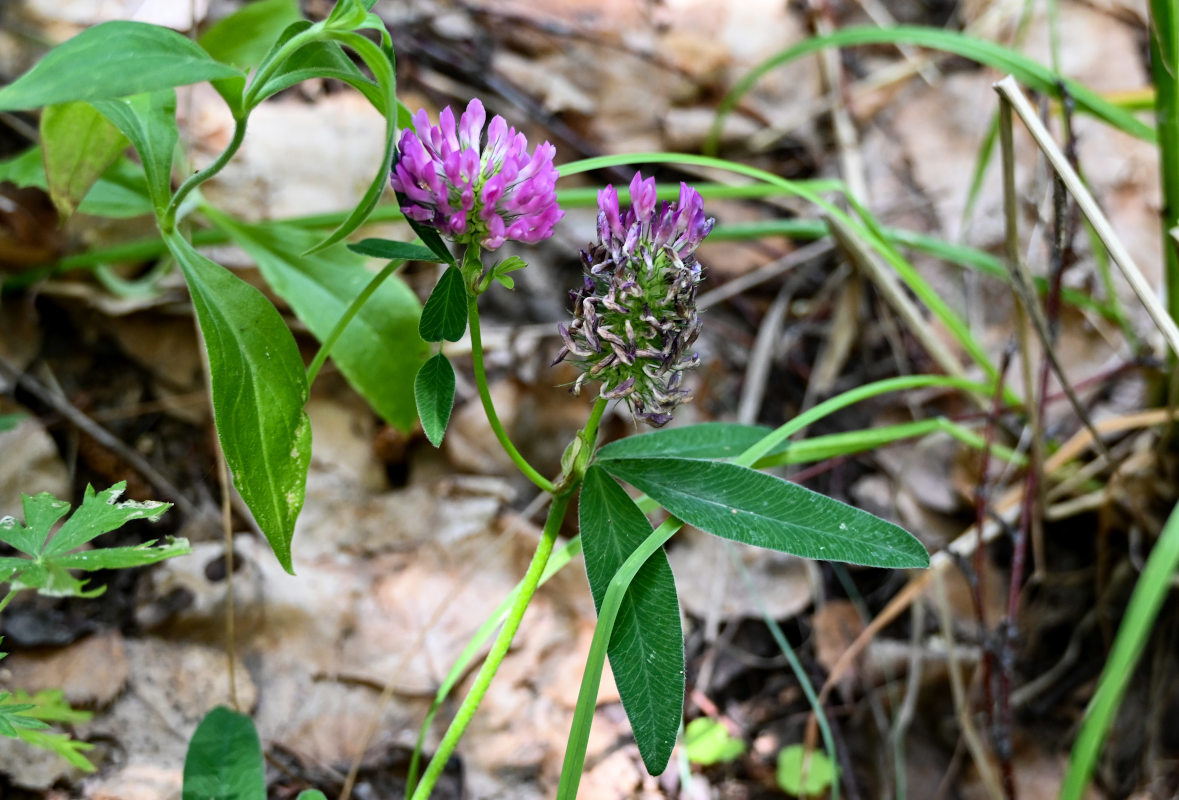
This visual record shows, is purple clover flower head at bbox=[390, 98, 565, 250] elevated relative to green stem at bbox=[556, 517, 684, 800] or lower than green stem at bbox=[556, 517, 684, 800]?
elevated

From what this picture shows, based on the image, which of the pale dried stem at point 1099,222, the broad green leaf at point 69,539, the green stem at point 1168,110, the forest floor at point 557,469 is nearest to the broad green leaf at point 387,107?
the broad green leaf at point 69,539

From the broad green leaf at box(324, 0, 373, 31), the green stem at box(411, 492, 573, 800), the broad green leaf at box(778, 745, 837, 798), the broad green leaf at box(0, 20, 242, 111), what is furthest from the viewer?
the broad green leaf at box(778, 745, 837, 798)

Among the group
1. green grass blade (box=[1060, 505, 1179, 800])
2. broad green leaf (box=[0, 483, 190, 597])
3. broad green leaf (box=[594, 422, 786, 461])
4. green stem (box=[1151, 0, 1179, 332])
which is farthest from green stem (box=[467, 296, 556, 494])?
green stem (box=[1151, 0, 1179, 332])

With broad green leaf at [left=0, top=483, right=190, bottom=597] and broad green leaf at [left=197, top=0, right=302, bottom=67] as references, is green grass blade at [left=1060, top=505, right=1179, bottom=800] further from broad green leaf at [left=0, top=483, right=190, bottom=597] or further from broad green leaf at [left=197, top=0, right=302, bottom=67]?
broad green leaf at [left=197, top=0, right=302, bottom=67]

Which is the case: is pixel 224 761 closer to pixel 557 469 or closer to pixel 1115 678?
pixel 557 469

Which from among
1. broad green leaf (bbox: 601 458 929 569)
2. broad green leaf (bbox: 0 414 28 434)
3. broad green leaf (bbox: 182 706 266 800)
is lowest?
broad green leaf (bbox: 182 706 266 800)

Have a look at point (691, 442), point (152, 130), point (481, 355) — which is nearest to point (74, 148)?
point (152, 130)

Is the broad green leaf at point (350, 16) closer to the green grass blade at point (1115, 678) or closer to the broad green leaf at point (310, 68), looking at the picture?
the broad green leaf at point (310, 68)

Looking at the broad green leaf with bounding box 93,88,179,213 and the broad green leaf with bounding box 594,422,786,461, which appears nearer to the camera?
the broad green leaf with bounding box 93,88,179,213

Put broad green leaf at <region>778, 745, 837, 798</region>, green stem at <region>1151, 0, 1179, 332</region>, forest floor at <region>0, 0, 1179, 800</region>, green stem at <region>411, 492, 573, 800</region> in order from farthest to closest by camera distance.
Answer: broad green leaf at <region>778, 745, 837, 798</region> < forest floor at <region>0, 0, 1179, 800</region> < green stem at <region>1151, 0, 1179, 332</region> < green stem at <region>411, 492, 573, 800</region>
